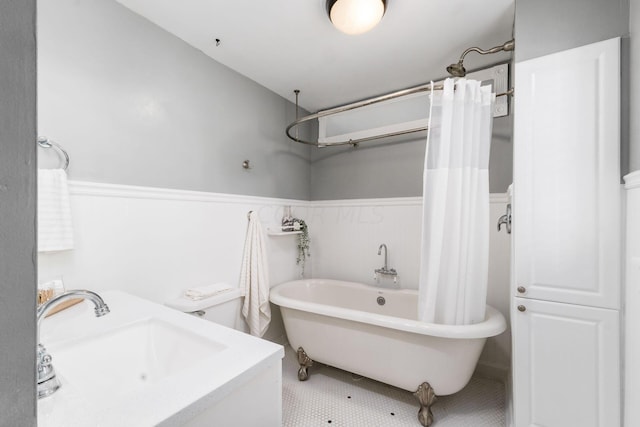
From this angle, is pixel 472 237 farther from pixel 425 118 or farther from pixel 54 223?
pixel 54 223

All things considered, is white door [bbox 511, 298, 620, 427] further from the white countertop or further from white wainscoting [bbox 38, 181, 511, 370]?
the white countertop

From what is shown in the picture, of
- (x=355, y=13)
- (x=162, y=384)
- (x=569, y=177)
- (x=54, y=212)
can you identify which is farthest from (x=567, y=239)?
(x=54, y=212)

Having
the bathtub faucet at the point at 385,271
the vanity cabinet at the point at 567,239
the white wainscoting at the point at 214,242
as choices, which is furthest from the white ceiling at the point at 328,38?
the bathtub faucet at the point at 385,271

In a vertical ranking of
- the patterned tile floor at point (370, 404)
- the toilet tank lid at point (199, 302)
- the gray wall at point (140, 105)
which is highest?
the gray wall at point (140, 105)

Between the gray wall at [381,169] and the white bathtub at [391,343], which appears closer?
the white bathtub at [391,343]

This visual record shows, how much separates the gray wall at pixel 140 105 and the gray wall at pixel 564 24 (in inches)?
76.7

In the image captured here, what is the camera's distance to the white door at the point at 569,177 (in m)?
1.28

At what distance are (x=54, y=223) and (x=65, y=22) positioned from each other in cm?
100

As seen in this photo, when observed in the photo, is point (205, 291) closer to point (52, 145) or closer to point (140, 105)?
point (52, 145)

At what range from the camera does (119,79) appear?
160 centimetres

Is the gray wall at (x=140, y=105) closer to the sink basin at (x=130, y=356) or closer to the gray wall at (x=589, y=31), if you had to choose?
the sink basin at (x=130, y=356)

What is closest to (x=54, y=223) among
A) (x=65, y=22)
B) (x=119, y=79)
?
(x=119, y=79)

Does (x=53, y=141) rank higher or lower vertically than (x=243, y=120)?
lower

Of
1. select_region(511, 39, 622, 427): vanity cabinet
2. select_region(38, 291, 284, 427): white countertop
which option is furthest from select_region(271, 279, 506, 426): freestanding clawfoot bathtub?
select_region(38, 291, 284, 427): white countertop
